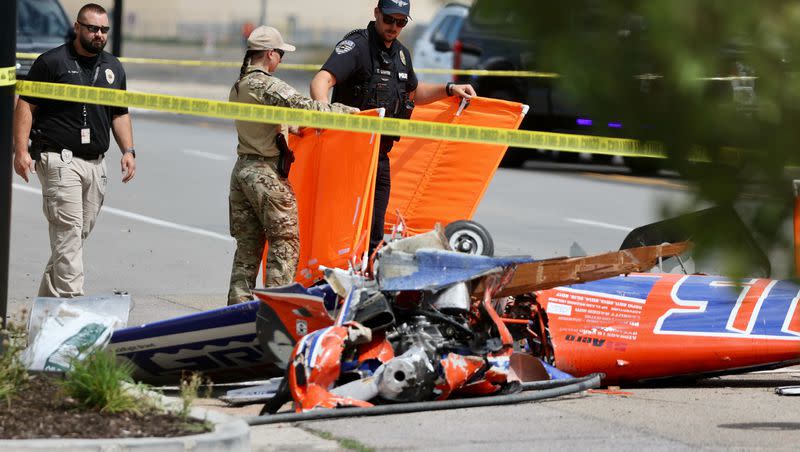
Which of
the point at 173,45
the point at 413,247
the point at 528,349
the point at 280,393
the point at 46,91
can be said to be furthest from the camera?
the point at 173,45

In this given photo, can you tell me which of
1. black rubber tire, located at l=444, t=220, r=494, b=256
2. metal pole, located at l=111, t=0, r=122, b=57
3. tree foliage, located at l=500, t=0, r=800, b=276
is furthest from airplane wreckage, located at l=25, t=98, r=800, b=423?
metal pole, located at l=111, t=0, r=122, b=57

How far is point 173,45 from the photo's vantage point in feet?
206

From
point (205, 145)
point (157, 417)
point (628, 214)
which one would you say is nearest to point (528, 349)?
point (157, 417)

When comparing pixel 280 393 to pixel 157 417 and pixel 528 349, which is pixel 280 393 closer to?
pixel 157 417

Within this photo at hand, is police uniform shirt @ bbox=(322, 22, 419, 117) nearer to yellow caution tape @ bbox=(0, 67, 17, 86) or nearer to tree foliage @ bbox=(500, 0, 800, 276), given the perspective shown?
yellow caution tape @ bbox=(0, 67, 17, 86)

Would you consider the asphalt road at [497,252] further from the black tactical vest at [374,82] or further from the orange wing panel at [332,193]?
the black tactical vest at [374,82]

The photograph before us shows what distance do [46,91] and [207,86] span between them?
31.0 m

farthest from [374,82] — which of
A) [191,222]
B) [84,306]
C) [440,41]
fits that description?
[440,41]

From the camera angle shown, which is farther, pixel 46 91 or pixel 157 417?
pixel 46 91

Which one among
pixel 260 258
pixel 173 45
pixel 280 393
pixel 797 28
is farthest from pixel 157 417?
pixel 173 45

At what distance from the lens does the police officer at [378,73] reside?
25.5 feet

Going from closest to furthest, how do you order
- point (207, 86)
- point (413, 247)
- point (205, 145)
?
1. point (413, 247)
2. point (205, 145)
3. point (207, 86)

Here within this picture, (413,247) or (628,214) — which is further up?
(413,247)

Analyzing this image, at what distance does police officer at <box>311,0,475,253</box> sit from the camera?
7.77 m
